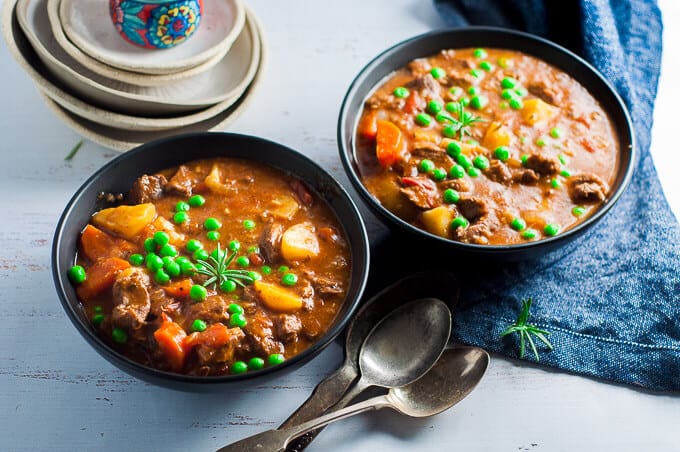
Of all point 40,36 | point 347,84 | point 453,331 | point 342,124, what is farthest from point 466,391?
point 40,36

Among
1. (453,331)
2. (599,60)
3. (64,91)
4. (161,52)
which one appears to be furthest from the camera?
(599,60)

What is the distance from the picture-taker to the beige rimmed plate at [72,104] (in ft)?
13.8

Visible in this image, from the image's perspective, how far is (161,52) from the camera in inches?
186

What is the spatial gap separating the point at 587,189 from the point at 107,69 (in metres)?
2.68

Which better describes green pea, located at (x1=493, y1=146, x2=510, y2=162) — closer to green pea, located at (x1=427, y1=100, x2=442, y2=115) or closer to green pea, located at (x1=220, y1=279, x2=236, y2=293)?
green pea, located at (x1=427, y1=100, x2=442, y2=115)

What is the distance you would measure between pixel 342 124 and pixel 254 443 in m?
1.88

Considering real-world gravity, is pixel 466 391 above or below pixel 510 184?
below

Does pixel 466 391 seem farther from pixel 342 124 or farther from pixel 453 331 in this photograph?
pixel 342 124

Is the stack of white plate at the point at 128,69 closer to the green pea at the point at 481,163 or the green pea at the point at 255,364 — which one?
the green pea at the point at 481,163

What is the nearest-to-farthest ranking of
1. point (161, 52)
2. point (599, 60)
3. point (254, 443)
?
1. point (254, 443)
2. point (161, 52)
3. point (599, 60)

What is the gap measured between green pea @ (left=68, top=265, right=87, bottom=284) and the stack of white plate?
1004 millimetres

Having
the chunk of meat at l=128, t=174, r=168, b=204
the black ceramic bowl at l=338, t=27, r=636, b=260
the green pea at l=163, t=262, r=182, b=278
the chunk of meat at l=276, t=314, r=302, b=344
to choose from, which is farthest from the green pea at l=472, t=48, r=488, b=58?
the green pea at l=163, t=262, r=182, b=278

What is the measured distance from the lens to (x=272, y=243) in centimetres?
389

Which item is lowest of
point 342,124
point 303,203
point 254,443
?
point 254,443
